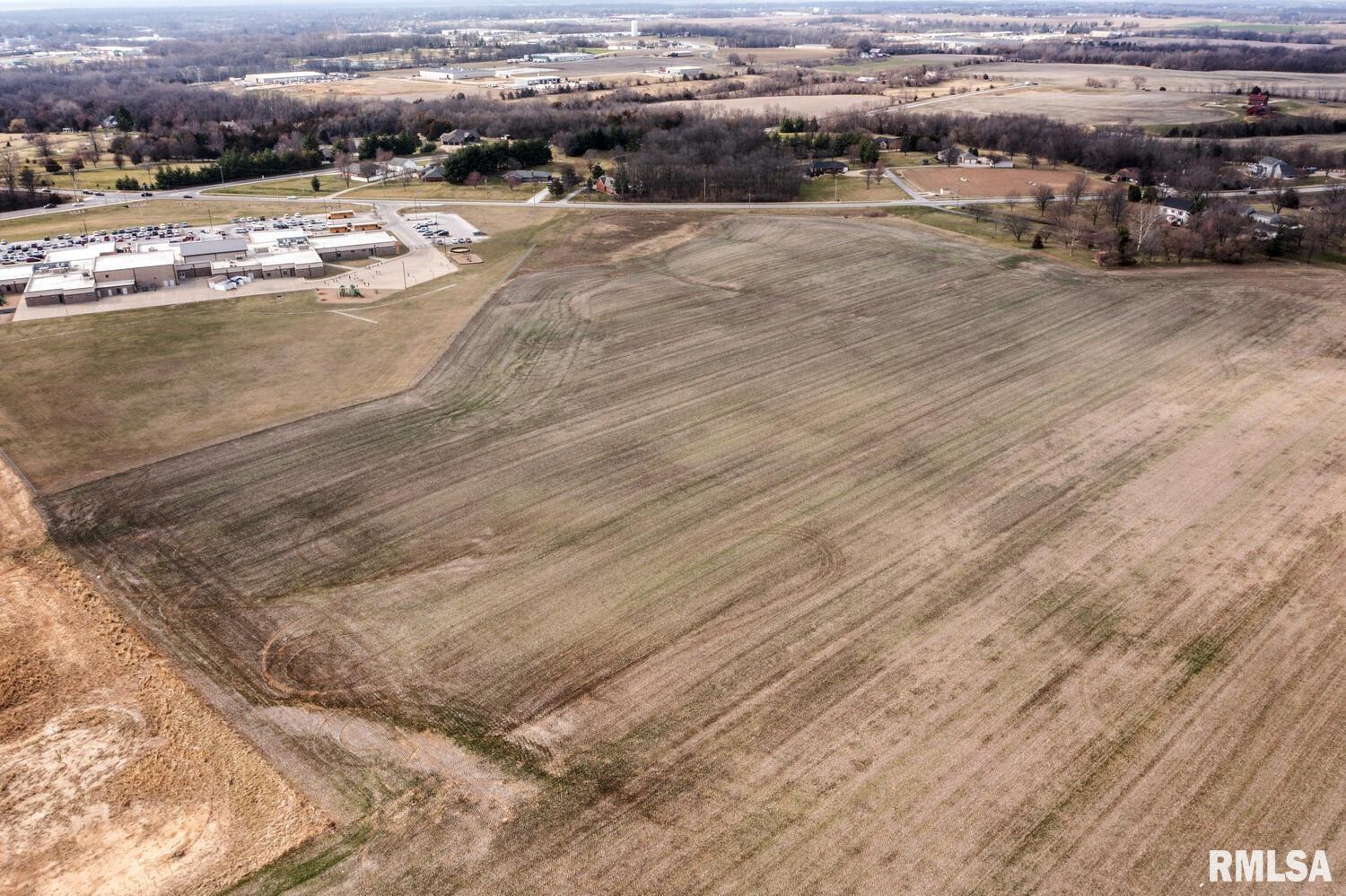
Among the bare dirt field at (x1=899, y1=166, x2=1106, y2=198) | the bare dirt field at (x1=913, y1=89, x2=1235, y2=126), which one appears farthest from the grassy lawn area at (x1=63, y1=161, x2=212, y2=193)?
the bare dirt field at (x1=913, y1=89, x2=1235, y2=126)

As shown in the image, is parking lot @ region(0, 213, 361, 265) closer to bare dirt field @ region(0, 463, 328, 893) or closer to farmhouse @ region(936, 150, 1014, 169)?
bare dirt field @ region(0, 463, 328, 893)

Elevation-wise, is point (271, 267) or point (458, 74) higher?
point (458, 74)

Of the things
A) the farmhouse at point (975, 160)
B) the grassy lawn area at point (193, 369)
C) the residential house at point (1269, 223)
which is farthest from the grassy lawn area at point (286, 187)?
the residential house at point (1269, 223)

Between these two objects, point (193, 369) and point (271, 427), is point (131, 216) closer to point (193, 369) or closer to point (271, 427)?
point (193, 369)

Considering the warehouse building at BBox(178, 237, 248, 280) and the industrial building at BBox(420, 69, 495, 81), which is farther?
the industrial building at BBox(420, 69, 495, 81)

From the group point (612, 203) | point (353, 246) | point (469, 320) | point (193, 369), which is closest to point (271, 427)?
point (193, 369)

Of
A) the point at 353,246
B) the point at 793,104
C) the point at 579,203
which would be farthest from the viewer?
the point at 793,104

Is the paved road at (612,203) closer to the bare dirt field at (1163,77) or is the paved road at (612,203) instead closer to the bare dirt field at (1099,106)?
the bare dirt field at (1099,106)
